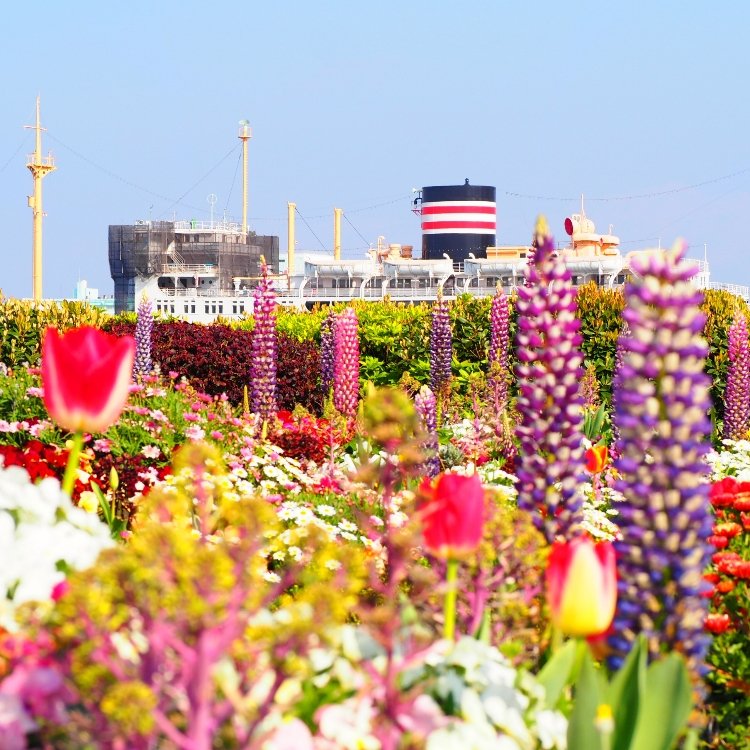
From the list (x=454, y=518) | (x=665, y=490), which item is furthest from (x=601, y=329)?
(x=454, y=518)

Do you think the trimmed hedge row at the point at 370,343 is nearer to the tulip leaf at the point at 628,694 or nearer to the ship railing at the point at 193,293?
the tulip leaf at the point at 628,694

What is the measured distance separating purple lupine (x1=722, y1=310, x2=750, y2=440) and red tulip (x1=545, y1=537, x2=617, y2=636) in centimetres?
1157

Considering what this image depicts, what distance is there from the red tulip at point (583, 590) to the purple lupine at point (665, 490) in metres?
0.28

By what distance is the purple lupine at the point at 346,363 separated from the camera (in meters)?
12.0

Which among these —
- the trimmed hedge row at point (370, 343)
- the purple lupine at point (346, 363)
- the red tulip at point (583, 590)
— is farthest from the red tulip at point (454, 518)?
the trimmed hedge row at point (370, 343)

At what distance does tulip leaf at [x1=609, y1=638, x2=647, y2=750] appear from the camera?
8.86ft

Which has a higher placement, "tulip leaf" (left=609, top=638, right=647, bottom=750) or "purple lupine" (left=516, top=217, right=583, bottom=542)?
"purple lupine" (left=516, top=217, right=583, bottom=542)

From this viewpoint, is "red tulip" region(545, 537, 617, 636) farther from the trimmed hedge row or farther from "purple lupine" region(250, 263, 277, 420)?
the trimmed hedge row

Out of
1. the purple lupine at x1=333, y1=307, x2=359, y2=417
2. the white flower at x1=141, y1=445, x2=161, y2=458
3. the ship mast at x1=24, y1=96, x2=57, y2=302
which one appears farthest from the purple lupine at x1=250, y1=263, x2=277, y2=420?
the ship mast at x1=24, y1=96, x2=57, y2=302

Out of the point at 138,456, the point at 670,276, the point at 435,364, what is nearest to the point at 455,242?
the point at 435,364

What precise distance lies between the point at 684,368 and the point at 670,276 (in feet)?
0.91

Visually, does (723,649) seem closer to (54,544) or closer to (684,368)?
(684,368)

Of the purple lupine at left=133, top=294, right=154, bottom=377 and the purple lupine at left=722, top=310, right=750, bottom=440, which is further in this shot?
the purple lupine at left=133, top=294, right=154, bottom=377

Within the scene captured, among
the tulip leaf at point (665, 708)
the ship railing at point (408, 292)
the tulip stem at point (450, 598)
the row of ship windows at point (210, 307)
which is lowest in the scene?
the tulip leaf at point (665, 708)
